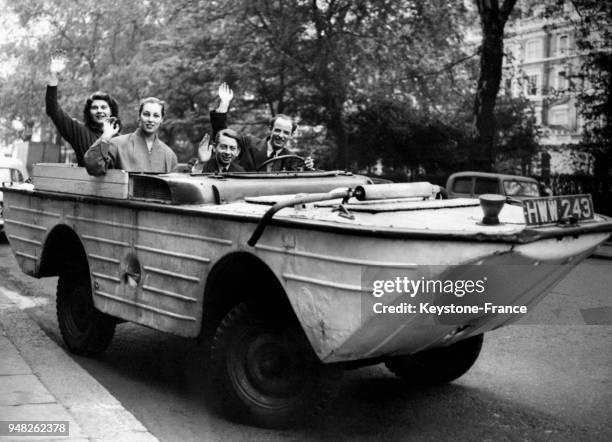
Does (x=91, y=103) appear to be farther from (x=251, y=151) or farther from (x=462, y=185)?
(x=462, y=185)

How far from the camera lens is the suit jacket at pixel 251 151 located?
6656 mm

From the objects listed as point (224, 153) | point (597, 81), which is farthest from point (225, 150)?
point (597, 81)

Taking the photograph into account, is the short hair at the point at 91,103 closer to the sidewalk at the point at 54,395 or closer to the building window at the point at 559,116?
the sidewalk at the point at 54,395

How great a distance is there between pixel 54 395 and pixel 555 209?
287cm

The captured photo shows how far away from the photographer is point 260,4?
22.4 meters

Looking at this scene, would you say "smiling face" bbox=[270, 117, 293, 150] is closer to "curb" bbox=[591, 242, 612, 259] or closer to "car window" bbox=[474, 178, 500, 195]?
"curb" bbox=[591, 242, 612, 259]

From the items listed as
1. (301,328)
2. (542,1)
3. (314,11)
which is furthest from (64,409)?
(542,1)

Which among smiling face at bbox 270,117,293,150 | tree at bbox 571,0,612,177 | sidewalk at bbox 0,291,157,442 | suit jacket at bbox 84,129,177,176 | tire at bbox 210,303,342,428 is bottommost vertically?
sidewalk at bbox 0,291,157,442

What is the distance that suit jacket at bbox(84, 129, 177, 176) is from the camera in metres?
5.71

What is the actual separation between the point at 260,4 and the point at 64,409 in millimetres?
19144

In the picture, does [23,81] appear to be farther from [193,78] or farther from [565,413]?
[565,413]

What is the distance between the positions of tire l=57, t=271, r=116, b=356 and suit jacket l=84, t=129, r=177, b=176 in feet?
2.98

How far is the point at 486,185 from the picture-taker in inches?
656

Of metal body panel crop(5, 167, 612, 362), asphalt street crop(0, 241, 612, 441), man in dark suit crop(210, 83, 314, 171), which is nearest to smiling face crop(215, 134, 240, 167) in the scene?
man in dark suit crop(210, 83, 314, 171)
